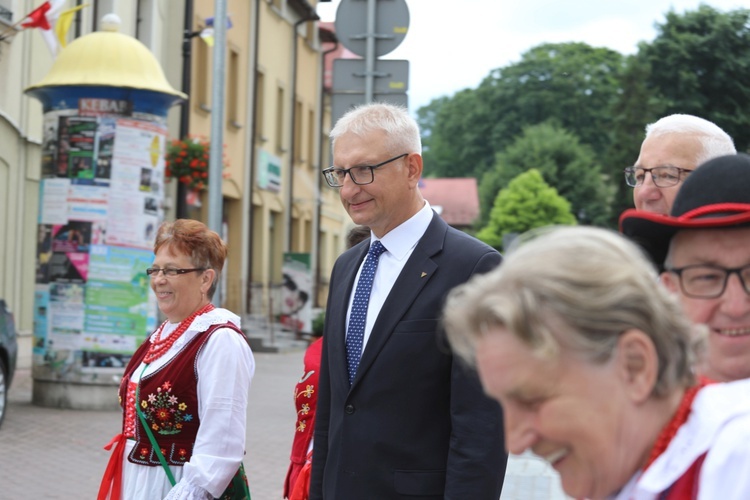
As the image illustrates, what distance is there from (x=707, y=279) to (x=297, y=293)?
1011 inches

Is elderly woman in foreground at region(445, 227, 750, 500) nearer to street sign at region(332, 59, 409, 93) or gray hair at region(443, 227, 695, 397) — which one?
gray hair at region(443, 227, 695, 397)

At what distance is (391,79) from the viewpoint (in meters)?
8.41

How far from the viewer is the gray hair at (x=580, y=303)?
5.19 ft

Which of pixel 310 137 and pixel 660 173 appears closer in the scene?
pixel 660 173

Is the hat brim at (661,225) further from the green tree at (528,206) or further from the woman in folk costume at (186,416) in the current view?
the green tree at (528,206)

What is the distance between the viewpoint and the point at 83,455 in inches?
430

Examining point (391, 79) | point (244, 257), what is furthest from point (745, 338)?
point (244, 257)

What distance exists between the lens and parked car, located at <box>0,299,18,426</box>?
11.7 meters

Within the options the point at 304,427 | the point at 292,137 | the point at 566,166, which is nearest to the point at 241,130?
the point at 292,137

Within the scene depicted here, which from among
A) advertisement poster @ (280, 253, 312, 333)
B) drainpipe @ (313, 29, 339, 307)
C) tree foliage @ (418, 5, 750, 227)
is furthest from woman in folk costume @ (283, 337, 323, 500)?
tree foliage @ (418, 5, 750, 227)

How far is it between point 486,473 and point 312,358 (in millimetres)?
1677

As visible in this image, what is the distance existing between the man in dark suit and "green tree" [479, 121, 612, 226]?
5914cm

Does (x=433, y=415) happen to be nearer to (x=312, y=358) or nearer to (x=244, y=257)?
(x=312, y=358)

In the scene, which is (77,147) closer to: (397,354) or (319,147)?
(397,354)
